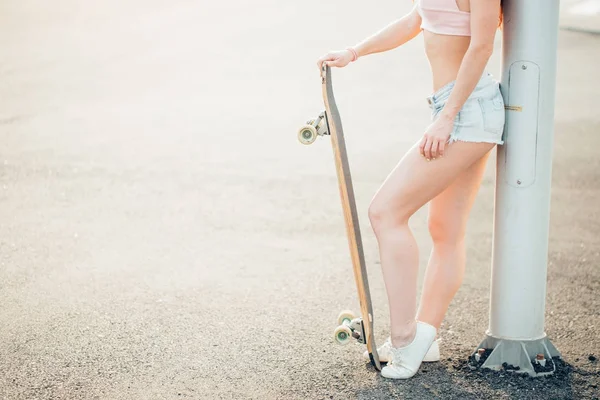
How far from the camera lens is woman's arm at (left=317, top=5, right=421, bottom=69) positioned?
3891 millimetres

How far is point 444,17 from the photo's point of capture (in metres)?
3.48

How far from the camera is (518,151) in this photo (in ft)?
12.3

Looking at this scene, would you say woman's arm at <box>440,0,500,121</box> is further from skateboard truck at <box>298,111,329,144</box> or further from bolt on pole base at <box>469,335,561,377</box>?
bolt on pole base at <box>469,335,561,377</box>

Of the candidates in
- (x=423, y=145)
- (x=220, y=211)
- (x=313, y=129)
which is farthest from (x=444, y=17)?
(x=220, y=211)

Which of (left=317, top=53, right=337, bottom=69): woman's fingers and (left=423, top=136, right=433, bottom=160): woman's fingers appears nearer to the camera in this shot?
(left=423, top=136, right=433, bottom=160): woman's fingers

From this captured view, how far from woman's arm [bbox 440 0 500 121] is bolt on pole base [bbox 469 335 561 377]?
1.24 metres

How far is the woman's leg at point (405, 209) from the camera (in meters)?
3.56

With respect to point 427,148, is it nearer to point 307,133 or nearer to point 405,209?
point 405,209

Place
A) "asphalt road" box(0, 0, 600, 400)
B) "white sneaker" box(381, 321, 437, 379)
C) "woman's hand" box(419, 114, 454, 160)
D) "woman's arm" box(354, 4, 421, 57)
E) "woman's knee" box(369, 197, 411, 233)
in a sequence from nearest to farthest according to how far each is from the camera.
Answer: "woman's hand" box(419, 114, 454, 160) → "woman's knee" box(369, 197, 411, 233) → "white sneaker" box(381, 321, 437, 379) → "woman's arm" box(354, 4, 421, 57) → "asphalt road" box(0, 0, 600, 400)

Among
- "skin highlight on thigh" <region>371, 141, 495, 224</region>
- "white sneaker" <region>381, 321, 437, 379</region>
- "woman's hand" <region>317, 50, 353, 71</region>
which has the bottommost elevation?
"white sneaker" <region>381, 321, 437, 379</region>

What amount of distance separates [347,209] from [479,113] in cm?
77

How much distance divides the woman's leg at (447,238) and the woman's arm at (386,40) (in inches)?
28.4

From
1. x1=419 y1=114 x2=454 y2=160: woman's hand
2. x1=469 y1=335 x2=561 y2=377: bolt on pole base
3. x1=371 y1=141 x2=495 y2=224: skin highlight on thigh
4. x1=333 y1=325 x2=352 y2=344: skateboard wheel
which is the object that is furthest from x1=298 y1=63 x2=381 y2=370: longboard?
x1=469 y1=335 x2=561 y2=377: bolt on pole base

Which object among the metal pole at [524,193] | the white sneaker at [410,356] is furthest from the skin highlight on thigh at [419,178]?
the white sneaker at [410,356]
